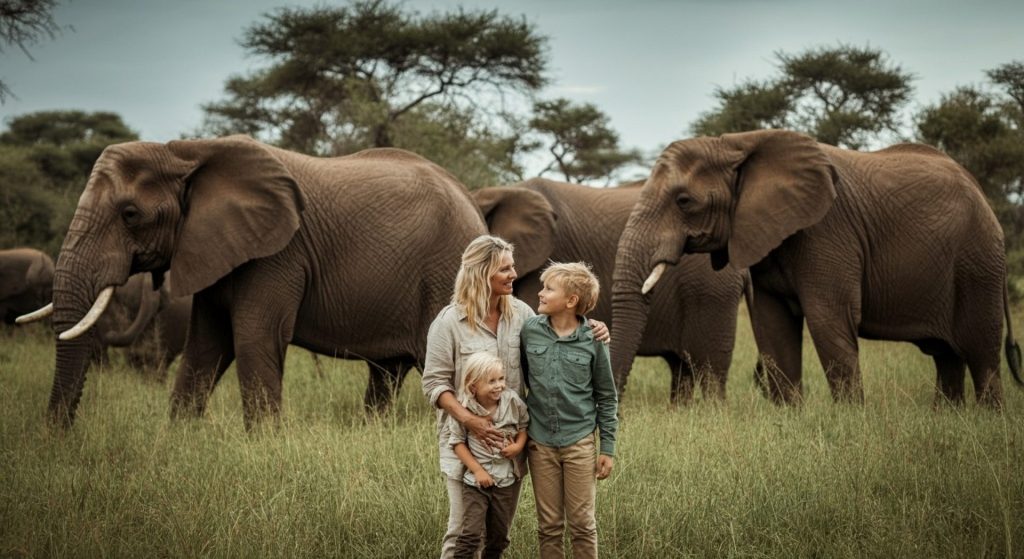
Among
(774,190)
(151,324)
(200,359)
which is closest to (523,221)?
(774,190)

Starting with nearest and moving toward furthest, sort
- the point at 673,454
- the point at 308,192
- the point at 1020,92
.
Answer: the point at 673,454 → the point at 308,192 → the point at 1020,92

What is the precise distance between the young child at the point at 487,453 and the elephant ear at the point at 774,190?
4.44 metres

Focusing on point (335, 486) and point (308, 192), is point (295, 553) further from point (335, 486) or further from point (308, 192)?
point (308, 192)

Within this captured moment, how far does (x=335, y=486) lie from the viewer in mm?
5555

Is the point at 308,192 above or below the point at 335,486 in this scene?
above

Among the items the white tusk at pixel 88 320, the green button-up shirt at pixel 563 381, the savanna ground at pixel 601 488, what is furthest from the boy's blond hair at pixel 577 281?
the white tusk at pixel 88 320

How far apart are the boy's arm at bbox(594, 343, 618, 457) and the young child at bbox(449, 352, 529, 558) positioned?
10.9 inches

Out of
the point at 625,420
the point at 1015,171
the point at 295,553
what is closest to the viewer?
the point at 295,553

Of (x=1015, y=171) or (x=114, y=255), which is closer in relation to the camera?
(x=114, y=255)

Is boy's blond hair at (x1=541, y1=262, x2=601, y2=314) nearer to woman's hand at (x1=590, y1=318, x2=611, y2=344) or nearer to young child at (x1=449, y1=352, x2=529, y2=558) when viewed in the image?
woman's hand at (x1=590, y1=318, x2=611, y2=344)

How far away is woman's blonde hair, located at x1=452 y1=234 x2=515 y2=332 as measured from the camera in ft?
13.6

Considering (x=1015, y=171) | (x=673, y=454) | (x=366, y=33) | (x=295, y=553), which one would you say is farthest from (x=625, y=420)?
(x=366, y=33)

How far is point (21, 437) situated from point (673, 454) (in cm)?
384

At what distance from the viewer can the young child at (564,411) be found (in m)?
4.16
